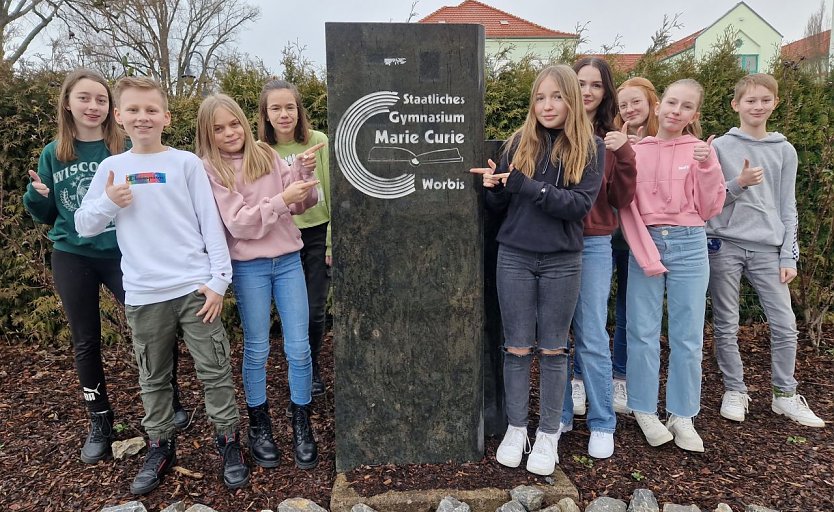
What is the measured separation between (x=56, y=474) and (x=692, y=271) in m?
3.58

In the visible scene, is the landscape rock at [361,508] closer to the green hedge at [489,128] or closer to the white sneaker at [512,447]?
the white sneaker at [512,447]

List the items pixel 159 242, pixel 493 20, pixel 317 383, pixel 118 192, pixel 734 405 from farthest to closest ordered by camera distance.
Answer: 1. pixel 493 20
2. pixel 317 383
3. pixel 734 405
4. pixel 159 242
5. pixel 118 192

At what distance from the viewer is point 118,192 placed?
2.50 metres

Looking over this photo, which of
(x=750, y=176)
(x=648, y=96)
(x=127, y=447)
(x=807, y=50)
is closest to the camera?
(x=127, y=447)

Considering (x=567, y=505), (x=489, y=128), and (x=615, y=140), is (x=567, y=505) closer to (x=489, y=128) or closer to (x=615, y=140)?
(x=615, y=140)

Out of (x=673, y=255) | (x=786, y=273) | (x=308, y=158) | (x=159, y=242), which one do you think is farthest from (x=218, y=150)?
(x=786, y=273)

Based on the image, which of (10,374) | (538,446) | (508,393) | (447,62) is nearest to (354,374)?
(508,393)

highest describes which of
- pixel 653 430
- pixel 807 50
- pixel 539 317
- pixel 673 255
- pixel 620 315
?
pixel 807 50

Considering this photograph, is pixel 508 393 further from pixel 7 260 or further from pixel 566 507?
pixel 7 260

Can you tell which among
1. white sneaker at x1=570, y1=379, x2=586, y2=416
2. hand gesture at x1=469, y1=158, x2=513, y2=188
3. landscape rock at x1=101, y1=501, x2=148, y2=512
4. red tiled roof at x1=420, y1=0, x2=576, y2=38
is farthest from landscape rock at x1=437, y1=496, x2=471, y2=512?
red tiled roof at x1=420, y1=0, x2=576, y2=38

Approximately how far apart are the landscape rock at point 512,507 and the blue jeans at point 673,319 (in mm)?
1071

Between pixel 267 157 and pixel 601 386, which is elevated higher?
pixel 267 157

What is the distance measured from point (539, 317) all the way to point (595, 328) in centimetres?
38

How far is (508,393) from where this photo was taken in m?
2.88
